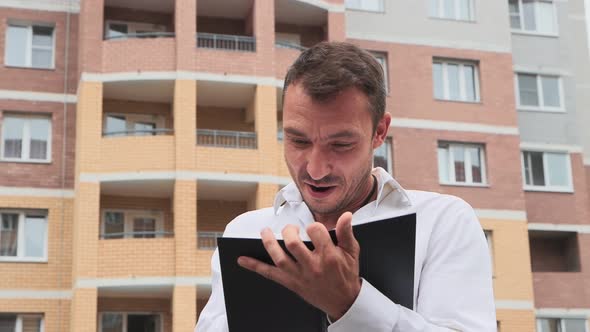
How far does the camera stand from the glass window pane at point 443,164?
23.2m

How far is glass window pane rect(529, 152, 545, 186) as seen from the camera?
2455cm

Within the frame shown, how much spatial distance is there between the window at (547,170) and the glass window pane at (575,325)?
3528 mm

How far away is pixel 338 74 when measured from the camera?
80.7 inches

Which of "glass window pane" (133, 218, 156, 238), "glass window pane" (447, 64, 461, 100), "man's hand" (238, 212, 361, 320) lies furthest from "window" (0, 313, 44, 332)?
"man's hand" (238, 212, 361, 320)

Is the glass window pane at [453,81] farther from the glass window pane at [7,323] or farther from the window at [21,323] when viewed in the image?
the glass window pane at [7,323]

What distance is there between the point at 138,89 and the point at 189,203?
9.87 feet

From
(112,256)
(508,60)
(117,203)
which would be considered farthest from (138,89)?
(508,60)

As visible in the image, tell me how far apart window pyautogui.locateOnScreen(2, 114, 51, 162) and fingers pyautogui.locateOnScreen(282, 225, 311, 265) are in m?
20.4

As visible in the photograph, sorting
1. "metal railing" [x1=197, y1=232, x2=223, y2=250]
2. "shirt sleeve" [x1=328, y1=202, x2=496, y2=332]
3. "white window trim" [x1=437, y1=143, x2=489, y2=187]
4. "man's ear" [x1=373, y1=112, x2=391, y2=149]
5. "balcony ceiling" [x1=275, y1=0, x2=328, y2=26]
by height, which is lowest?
"shirt sleeve" [x1=328, y1=202, x2=496, y2=332]

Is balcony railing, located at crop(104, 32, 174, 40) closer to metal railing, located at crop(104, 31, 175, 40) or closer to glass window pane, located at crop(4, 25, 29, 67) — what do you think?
metal railing, located at crop(104, 31, 175, 40)

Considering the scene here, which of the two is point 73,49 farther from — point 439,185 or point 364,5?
point 439,185

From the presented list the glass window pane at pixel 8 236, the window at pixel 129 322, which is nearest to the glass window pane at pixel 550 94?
the window at pixel 129 322

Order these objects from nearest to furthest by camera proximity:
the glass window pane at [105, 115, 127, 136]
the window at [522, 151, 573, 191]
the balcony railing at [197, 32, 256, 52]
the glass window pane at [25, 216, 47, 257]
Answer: the glass window pane at [25, 216, 47, 257] < the balcony railing at [197, 32, 256, 52] < the glass window pane at [105, 115, 127, 136] < the window at [522, 151, 573, 191]

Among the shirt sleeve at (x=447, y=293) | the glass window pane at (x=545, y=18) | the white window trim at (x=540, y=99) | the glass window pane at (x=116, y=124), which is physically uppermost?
the glass window pane at (x=545, y=18)
